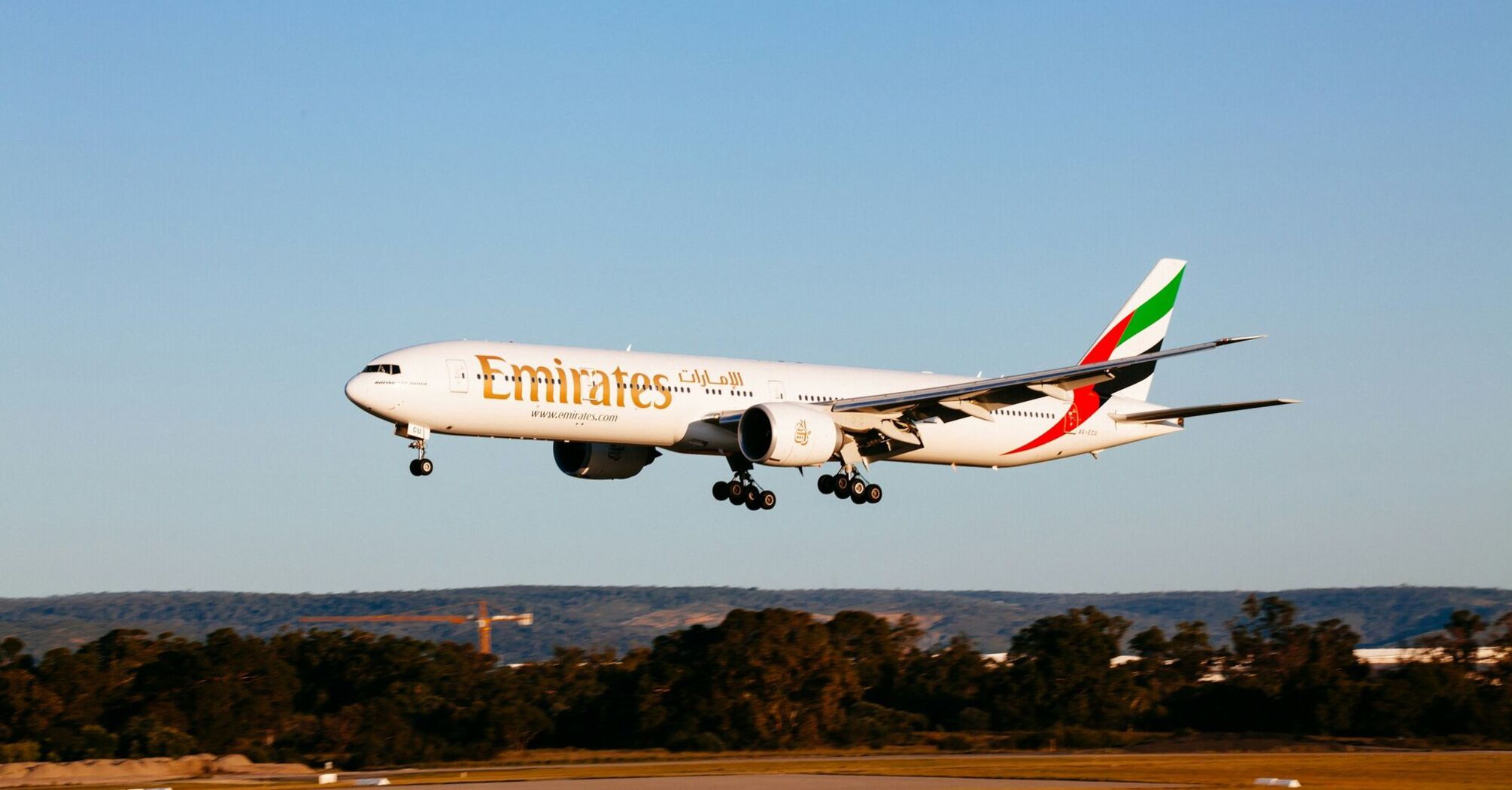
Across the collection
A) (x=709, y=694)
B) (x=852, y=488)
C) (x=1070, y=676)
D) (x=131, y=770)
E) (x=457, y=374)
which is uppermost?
(x=457, y=374)

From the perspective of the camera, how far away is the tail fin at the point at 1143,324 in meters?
62.3

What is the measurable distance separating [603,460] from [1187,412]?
63.3ft

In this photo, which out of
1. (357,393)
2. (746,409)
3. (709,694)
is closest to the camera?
(357,393)

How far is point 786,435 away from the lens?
163 ft

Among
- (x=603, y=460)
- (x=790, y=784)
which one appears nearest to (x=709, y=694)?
(x=603, y=460)

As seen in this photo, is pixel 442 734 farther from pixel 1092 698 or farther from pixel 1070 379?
pixel 1070 379

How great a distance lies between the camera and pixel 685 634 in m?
83.3

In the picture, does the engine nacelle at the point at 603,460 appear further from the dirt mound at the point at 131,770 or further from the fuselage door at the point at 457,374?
the dirt mound at the point at 131,770

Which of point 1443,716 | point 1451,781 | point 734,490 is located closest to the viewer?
point 1451,781

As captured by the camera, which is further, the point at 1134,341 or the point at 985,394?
the point at 1134,341

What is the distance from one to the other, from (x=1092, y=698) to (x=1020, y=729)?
13.3ft

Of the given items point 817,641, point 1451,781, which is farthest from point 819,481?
point 817,641

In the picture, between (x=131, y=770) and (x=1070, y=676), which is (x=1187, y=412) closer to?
(x=1070, y=676)

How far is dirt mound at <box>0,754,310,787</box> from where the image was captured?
63.8 metres
